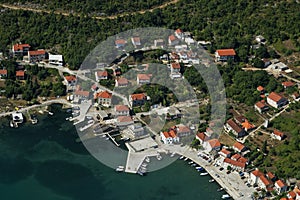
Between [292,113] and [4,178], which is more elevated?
[292,113]

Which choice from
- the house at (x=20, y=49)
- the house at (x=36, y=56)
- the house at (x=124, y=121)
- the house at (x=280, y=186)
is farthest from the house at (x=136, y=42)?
the house at (x=280, y=186)

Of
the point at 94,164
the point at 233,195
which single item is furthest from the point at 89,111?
the point at 233,195

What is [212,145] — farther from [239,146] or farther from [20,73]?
[20,73]

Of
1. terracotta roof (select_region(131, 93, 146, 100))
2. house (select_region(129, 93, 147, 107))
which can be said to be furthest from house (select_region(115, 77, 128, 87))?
terracotta roof (select_region(131, 93, 146, 100))

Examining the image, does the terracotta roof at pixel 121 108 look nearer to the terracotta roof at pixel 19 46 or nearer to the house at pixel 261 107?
the house at pixel 261 107

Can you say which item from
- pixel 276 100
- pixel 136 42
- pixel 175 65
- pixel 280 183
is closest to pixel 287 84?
pixel 276 100

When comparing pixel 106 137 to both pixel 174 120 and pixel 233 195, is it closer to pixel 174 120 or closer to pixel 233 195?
pixel 174 120
